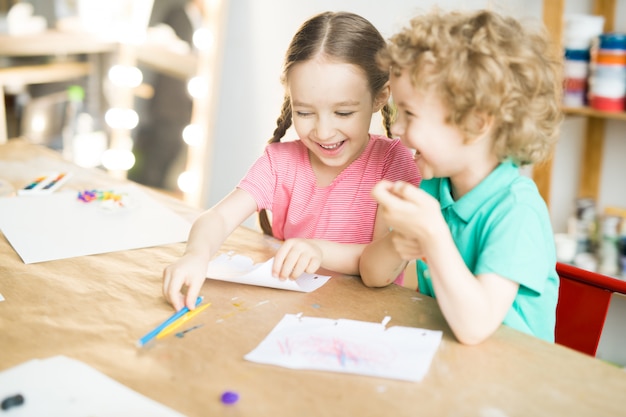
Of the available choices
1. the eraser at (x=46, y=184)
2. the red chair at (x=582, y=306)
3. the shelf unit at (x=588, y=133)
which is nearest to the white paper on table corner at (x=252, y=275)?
the red chair at (x=582, y=306)

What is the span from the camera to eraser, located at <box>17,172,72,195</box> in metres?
1.31

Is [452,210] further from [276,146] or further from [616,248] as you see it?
[616,248]

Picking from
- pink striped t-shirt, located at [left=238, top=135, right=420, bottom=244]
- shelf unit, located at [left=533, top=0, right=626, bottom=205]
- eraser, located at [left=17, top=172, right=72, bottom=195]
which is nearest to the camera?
pink striped t-shirt, located at [left=238, top=135, right=420, bottom=244]

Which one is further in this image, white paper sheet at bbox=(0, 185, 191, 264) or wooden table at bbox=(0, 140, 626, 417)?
white paper sheet at bbox=(0, 185, 191, 264)

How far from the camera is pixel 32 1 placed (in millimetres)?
2781

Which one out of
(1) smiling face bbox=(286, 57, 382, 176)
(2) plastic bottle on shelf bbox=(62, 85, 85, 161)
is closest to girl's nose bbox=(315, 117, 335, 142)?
(1) smiling face bbox=(286, 57, 382, 176)

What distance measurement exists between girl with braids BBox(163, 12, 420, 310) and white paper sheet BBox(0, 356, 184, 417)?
0.19 metres

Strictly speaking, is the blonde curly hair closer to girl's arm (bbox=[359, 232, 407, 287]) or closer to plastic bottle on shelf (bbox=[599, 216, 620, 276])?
girl's arm (bbox=[359, 232, 407, 287])

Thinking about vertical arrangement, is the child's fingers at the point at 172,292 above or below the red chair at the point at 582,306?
above

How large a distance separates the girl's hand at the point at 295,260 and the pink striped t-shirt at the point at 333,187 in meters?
0.22

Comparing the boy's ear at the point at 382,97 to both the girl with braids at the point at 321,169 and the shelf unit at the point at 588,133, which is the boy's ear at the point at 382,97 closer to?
the girl with braids at the point at 321,169

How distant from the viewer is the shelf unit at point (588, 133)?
1900 mm

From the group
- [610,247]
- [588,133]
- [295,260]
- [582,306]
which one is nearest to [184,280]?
[295,260]

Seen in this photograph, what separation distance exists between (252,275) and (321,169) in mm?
349
